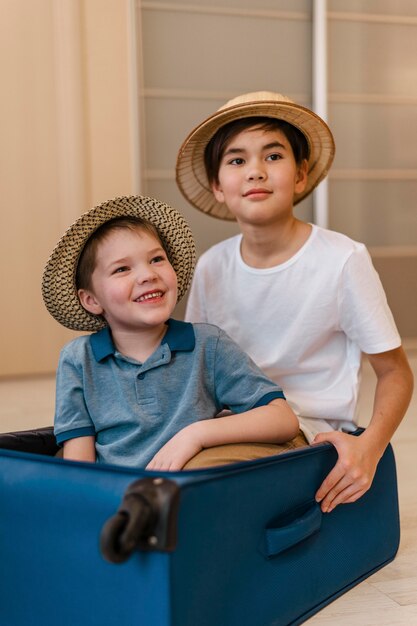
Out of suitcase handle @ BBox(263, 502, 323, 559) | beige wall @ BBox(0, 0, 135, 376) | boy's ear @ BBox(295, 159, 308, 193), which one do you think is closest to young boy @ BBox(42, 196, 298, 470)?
suitcase handle @ BBox(263, 502, 323, 559)

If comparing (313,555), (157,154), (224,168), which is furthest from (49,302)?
(157,154)

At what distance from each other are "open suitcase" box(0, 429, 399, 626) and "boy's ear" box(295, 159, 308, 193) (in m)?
0.60

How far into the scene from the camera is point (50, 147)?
133 inches

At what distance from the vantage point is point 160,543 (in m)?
0.89

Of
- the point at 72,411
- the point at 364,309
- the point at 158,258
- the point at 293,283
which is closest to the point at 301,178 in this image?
the point at 293,283

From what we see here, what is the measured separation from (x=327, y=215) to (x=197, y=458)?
2.43 metres

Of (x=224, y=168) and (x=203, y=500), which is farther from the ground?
(x=224, y=168)

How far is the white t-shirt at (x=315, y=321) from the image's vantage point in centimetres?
149

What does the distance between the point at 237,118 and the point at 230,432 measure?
2.13 feet

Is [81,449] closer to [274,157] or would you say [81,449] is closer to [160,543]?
[160,543]

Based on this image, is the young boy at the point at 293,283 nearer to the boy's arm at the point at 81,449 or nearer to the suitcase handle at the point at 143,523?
the boy's arm at the point at 81,449

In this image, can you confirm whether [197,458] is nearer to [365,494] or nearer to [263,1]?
[365,494]

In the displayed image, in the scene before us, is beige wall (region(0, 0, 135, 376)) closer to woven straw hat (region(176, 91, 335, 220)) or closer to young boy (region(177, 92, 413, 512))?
woven straw hat (region(176, 91, 335, 220))

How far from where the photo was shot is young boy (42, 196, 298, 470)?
126 cm
